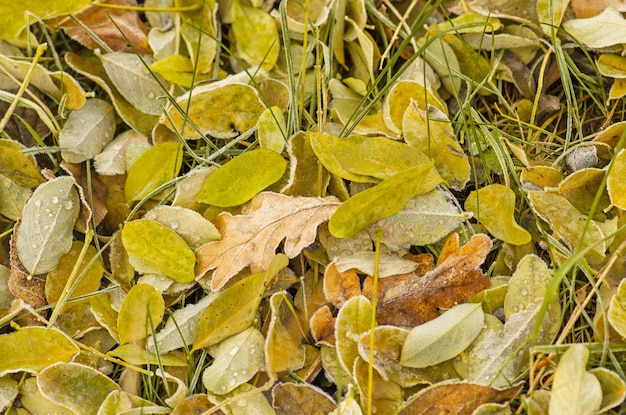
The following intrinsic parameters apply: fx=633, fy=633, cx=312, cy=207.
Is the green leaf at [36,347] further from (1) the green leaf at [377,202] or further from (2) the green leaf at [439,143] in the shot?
(2) the green leaf at [439,143]

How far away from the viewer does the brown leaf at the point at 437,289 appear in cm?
69

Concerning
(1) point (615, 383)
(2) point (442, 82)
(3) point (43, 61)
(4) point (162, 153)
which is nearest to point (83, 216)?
(4) point (162, 153)

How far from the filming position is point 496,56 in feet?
2.73

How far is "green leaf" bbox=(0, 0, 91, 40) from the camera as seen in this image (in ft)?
2.67

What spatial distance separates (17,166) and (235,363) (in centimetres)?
36

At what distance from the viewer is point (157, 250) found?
0.72 m

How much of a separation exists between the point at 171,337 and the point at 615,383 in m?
0.46

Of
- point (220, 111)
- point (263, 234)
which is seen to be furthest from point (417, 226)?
point (220, 111)

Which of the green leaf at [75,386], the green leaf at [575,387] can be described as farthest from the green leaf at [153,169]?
the green leaf at [575,387]

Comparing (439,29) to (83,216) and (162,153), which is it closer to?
(162,153)

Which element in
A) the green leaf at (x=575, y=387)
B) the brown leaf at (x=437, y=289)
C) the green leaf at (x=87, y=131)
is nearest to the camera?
the green leaf at (x=575, y=387)

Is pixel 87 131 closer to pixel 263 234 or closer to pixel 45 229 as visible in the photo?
pixel 45 229

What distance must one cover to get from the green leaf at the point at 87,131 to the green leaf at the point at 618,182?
24.2 inches

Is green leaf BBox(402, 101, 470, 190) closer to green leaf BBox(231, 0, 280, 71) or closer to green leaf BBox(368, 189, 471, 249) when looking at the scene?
green leaf BBox(368, 189, 471, 249)
